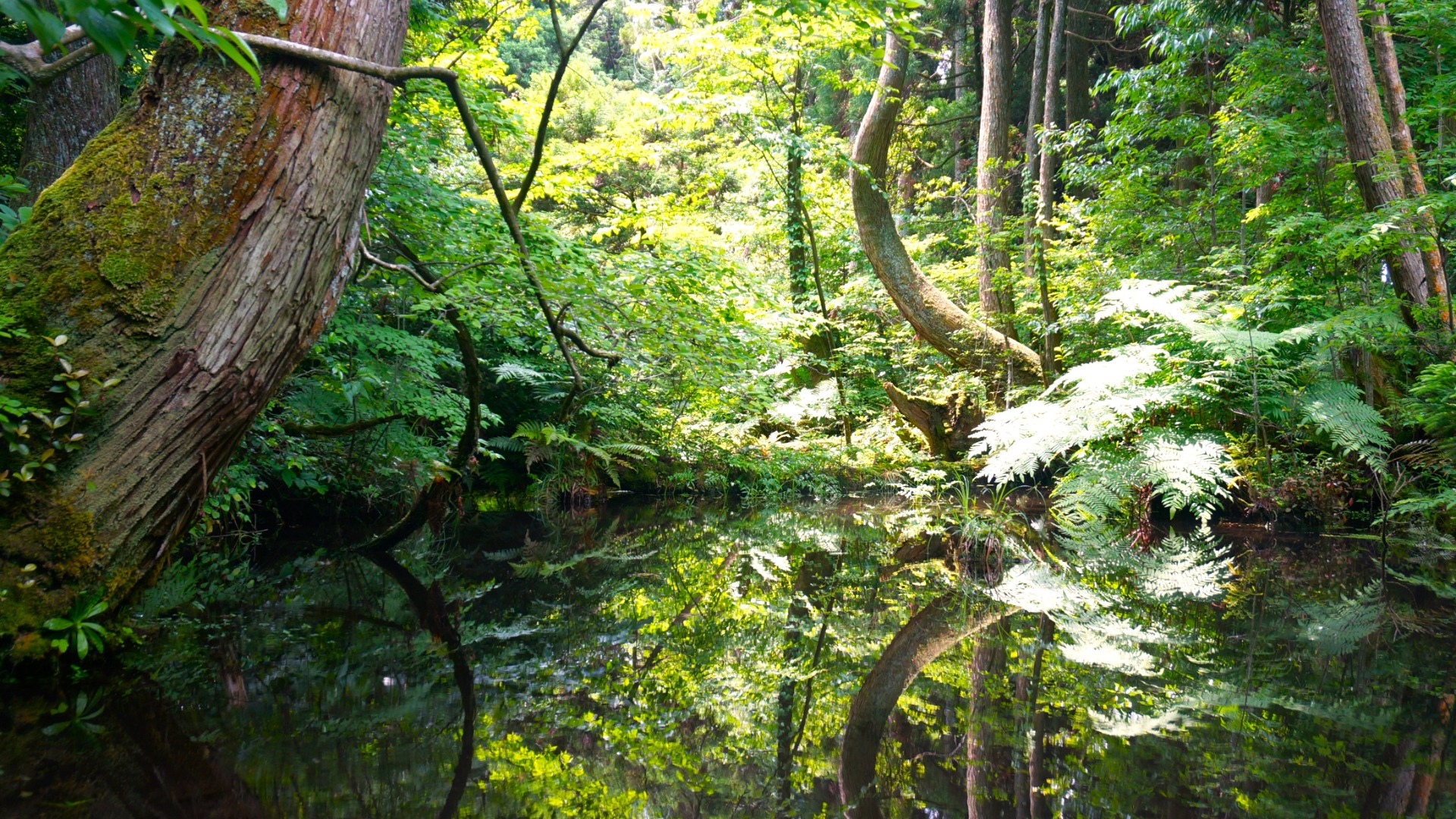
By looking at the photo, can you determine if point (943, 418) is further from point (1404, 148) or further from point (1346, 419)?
point (1404, 148)

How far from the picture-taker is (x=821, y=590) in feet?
11.0

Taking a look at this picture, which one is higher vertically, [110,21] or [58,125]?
[58,125]

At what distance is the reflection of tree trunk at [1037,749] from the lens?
4.69 feet

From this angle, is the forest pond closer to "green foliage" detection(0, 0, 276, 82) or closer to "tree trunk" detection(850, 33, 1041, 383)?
"green foliage" detection(0, 0, 276, 82)

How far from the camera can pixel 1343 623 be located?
2.75 meters

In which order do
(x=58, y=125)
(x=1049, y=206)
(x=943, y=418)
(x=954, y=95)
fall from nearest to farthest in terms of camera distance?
(x=58, y=125) < (x=943, y=418) < (x=1049, y=206) < (x=954, y=95)

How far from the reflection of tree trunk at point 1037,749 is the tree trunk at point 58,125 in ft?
17.6

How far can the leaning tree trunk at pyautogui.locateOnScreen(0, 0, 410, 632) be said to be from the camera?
1999 millimetres

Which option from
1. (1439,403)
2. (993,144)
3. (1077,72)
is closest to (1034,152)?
(993,144)

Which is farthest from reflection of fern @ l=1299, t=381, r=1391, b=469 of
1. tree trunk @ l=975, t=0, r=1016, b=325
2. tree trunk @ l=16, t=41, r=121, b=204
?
tree trunk @ l=16, t=41, r=121, b=204

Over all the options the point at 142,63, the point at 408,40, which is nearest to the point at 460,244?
the point at 408,40

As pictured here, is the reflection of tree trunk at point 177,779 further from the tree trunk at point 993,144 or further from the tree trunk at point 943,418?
the tree trunk at point 993,144

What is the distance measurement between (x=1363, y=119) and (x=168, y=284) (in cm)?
749

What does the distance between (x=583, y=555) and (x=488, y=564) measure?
0.58 meters
